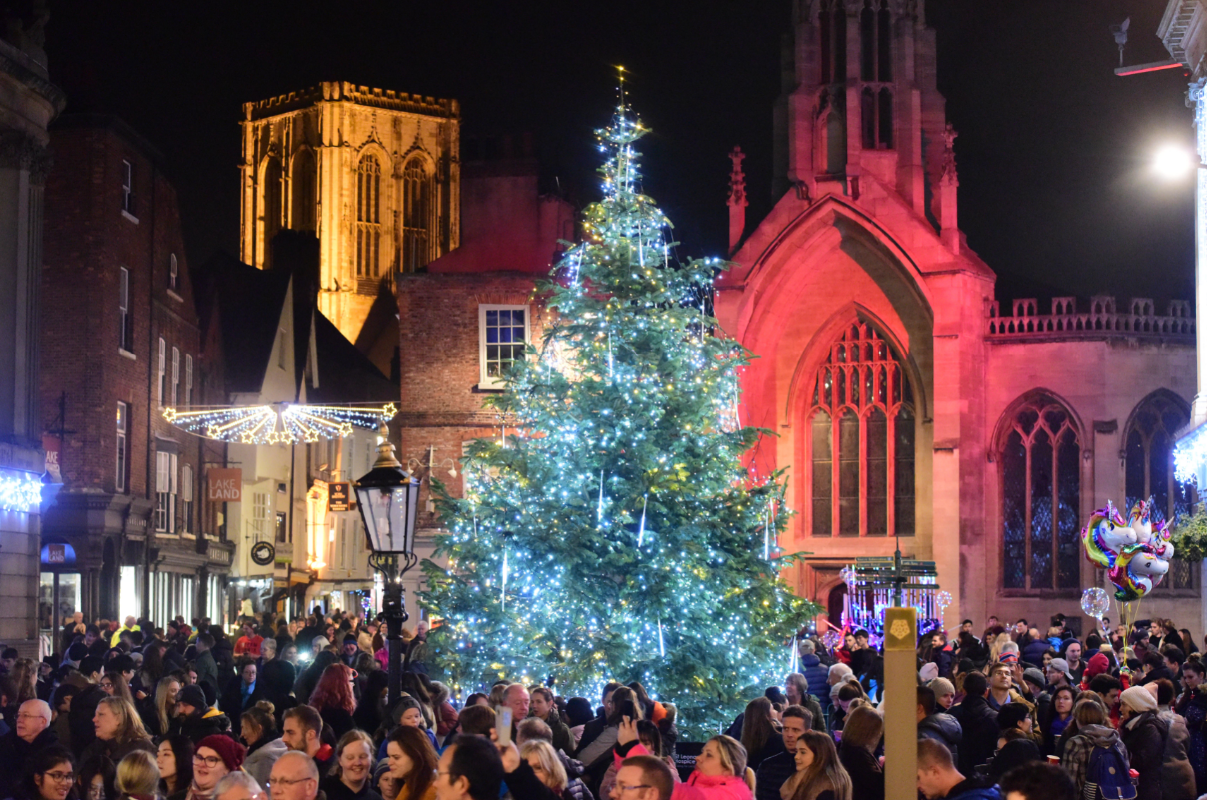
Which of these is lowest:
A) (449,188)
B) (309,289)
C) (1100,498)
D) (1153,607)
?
(1153,607)

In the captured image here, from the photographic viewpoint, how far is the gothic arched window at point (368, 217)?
78812 millimetres

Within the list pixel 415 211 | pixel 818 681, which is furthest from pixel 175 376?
pixel 415 211

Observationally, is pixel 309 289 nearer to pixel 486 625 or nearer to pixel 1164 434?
pixel 1164 434

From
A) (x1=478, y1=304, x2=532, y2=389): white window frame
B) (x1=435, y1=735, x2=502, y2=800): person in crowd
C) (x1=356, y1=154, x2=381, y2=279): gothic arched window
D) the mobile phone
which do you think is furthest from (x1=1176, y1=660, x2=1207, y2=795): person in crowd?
(x1=356, y1=154, x2=381, y2=279): gothic arched window

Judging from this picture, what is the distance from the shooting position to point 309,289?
71.1 m

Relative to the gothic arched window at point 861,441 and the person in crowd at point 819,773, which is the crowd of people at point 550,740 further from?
the gothic arched window at point 861,441

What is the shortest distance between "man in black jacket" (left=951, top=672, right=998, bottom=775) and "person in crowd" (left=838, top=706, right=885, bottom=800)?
221 cm

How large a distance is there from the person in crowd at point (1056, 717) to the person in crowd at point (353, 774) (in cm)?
552

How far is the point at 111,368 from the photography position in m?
28.7

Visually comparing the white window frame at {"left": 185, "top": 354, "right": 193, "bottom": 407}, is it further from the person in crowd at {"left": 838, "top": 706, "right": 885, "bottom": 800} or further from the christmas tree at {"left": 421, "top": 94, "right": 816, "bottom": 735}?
the person in crowd at {"left": 838, "top": 706, "right": 885, "bottom": 800}

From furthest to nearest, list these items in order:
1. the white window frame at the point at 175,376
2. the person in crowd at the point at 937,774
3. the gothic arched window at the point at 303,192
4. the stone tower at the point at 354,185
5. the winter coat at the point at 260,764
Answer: the gothic arched window at the point at 303,192 → the stone tower at the point at 354,185 → the white window frame at the point at 175,376 → the winter coat at the point at 260,764 → the person in crowd at the point at 937,774

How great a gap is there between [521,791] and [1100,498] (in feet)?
104

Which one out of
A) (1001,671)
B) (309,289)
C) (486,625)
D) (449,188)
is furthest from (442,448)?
(449,188)

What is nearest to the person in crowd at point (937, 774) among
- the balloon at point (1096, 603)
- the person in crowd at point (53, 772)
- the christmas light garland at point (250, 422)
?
the person in crowd at point (53, 772)
